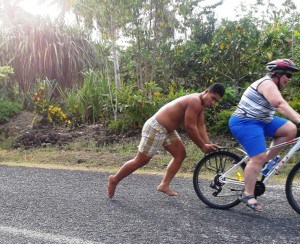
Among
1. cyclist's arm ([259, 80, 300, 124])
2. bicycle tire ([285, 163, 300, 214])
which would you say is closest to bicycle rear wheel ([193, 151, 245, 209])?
bicycle tire ([285, 163, 300, 214])

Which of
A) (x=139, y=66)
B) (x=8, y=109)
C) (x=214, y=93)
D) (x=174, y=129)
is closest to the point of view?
(x=214, y=93)

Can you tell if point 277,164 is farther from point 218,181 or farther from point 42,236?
point 42,236

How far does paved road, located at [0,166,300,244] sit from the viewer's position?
13.9 ft

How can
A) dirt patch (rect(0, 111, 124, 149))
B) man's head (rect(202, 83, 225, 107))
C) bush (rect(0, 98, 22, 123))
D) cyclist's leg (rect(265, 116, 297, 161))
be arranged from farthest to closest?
bush (rect(0, 98, 22, 123)) < dirt patch (rect(0, 111, 124, 149)) < man's head (rect(202, 83, 225, 107)) < cyclist's leg (rect(265, 116, 297, 161))

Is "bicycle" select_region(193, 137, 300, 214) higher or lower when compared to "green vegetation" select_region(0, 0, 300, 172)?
lower

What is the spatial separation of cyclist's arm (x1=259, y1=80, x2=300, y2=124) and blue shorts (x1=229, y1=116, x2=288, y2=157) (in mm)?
362

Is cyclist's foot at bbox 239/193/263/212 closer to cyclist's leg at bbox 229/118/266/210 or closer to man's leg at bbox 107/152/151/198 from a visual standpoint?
cyclist's leg at bbox 229/118/266/210

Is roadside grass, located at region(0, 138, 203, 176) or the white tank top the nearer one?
the white tank top

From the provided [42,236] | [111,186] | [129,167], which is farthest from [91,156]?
[42,236]

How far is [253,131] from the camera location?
15.6 feet

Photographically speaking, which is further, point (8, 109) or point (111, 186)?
point (8, 109)

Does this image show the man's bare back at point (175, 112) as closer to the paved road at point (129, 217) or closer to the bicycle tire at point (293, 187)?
the paved road at point (129, 217)

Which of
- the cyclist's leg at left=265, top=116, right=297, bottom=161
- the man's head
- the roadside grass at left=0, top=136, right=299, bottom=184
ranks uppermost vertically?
the man's head

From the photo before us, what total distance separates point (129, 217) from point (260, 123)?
1.84 metres
